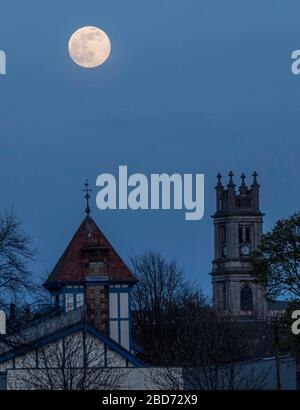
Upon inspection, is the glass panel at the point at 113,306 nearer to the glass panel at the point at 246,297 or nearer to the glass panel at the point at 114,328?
the glass panel at the point at 114,328

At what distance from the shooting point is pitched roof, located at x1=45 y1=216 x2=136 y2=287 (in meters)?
37.7

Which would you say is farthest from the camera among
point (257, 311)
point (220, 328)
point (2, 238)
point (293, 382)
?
point (257, 311)

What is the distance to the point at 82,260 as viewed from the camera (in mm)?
41906

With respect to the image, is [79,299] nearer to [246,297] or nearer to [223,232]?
[246,297]

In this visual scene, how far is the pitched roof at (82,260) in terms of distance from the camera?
37.7 metres

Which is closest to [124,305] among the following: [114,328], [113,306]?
[113,306]

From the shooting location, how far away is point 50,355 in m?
24.9

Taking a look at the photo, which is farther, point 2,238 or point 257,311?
point 257,311

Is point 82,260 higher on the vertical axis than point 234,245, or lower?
lower

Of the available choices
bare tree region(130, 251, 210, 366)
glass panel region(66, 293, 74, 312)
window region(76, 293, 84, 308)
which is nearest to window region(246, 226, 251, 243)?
bare tree region(130, 251, 210, 366)

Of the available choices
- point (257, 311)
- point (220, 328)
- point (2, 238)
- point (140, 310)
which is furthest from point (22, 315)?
point (257, 311)
